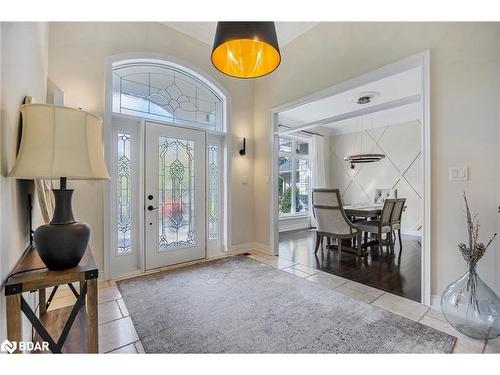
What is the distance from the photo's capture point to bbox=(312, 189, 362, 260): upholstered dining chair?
3.68 metres

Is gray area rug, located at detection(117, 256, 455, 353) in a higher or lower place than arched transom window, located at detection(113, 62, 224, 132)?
lower

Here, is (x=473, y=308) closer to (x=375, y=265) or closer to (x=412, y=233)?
(x=375, y=265)

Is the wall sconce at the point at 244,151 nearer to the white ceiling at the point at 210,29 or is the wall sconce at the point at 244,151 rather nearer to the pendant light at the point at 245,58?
the white ceiling at the point at 210,29

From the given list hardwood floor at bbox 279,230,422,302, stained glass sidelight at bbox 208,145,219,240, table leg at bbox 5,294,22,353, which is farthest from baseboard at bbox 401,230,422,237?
table leg at bbox 5,294,22,353

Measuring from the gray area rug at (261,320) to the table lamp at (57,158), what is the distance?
3.11 feet

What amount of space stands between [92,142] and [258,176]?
3.14 meters

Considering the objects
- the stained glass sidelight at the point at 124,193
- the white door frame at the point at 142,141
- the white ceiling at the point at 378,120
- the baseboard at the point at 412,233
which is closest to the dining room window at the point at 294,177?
the white ceiling at the point at 378,120

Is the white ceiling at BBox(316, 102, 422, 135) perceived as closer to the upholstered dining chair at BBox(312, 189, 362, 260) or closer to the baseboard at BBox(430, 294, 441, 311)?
the upholstered dining chair at BBox(312, 189, 362, 260)

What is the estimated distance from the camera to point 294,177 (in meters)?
6.92

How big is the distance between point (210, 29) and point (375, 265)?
4.18 metres

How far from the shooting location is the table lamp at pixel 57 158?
43.3 inches

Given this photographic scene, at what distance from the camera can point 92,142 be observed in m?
1.25
